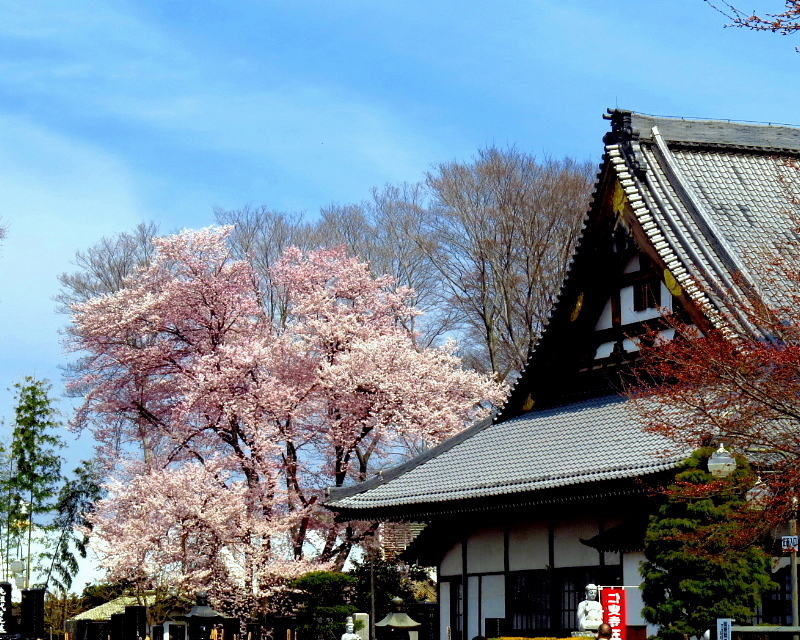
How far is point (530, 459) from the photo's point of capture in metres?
19.5

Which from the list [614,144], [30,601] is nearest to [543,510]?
[614,144]

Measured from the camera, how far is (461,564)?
21156mm

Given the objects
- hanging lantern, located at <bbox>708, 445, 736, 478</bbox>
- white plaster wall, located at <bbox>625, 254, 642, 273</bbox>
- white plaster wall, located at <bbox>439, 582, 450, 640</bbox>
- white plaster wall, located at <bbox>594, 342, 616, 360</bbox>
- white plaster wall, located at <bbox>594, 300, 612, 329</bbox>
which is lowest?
white plaster wall, located at <bbox>439, 582, 450, 640</bbox>

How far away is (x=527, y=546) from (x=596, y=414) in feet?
8.34

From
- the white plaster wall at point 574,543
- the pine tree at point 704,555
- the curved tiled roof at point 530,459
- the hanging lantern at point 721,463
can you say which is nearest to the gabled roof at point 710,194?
the curved tiled roof at point 530,459

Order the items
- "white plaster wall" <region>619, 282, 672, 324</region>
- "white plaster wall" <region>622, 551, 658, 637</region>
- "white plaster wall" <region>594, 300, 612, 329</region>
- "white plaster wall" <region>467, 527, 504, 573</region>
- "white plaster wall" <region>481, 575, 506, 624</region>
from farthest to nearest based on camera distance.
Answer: "white plaster wall" <region>594, 300, 612, 329</region>
"white plaster wall" <region>467, 527, 504, 573</region>
"white plaster wall" <region>481, 575, 506, 624</region>
"white plaster wall" <region>619, 282, 672, 324</region>
"white plaster wall" <region>622, 551, 658, 637</region>

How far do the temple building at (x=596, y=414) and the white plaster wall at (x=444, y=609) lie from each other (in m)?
0.03

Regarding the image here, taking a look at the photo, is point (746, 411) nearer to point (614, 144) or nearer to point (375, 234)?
point (614, 144)

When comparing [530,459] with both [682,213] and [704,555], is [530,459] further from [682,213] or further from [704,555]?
[704,555]

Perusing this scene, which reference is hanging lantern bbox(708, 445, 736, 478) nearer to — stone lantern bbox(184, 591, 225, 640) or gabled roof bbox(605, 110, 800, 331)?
gabled roof bbox(605, 110, 800, 331)

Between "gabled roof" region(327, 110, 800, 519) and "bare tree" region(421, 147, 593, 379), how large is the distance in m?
14.9

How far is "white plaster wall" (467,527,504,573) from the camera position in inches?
802

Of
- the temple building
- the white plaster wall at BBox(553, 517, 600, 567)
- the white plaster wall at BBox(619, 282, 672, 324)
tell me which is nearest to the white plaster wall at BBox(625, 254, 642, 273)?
the temple building

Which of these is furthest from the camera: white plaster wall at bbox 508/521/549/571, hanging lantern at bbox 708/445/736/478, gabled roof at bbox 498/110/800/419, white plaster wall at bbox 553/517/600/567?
white plaster wall at bbox 508/521/549/571
